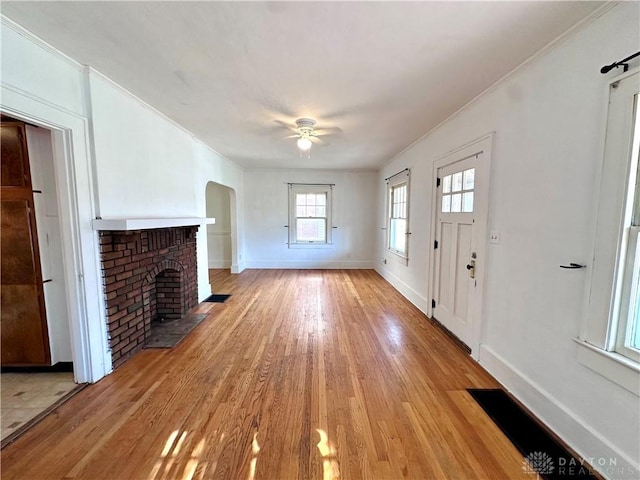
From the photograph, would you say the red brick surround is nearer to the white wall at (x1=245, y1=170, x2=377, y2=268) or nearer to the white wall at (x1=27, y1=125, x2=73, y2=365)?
the white wall at (x1=27, y1=125, x2=73, y2=365)

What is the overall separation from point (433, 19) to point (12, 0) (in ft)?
7.45

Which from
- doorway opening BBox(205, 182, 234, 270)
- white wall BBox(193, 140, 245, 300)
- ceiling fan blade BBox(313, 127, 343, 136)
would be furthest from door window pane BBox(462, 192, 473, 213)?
doorway opening BBox(205, 182, 234, 270)

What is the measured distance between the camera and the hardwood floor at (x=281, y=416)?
1.41m

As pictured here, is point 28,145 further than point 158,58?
Yes

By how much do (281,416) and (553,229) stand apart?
2.17 meters

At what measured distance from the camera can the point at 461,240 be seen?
2.79 m

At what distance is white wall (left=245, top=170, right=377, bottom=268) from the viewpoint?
21.0ft

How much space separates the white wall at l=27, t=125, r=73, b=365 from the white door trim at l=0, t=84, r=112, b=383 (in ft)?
0.55

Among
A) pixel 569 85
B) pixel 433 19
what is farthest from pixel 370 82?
pixel 569 85

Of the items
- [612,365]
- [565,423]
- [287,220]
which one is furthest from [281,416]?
[287,220]

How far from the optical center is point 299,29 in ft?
5.09

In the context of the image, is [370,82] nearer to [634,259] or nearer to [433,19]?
[433,19]

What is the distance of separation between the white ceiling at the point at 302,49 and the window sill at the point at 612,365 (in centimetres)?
182

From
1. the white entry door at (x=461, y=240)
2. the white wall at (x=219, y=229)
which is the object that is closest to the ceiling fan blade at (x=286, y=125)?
the white entry door at (x=461, y=240)
